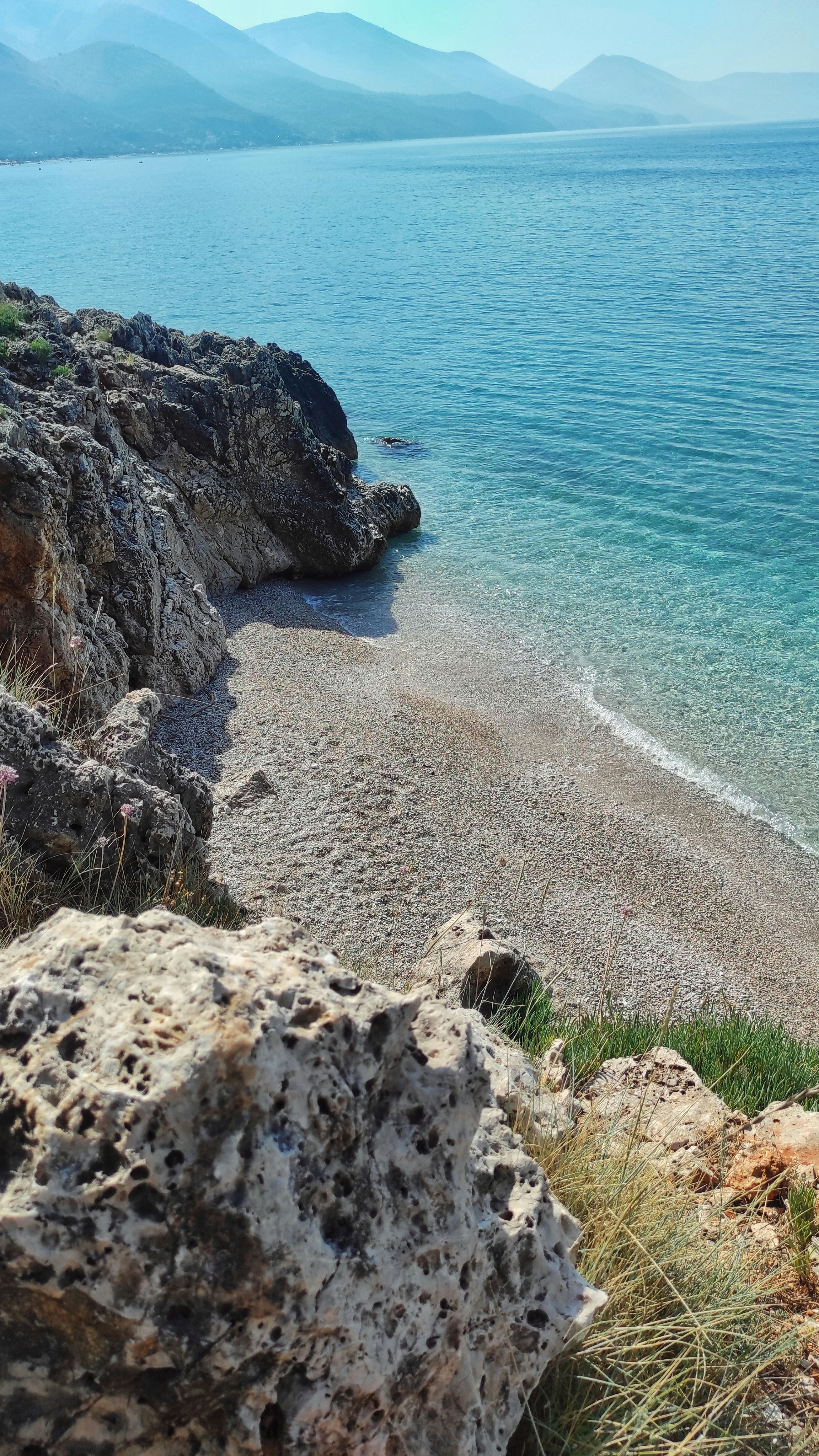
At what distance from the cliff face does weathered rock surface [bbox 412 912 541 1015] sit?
146 inches

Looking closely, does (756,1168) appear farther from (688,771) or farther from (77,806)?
(688,771)

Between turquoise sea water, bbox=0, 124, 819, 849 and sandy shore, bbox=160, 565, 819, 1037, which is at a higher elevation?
turquoise sea water, bbox=0, 124, 819, 849

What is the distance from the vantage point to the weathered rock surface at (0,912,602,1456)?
2.03 metres

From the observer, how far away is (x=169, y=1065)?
2.12 meters

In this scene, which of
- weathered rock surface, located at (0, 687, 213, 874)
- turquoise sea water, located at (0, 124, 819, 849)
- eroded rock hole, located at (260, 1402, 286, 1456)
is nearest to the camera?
eroded rock hole, located at (260, 1402, 286, 1456)

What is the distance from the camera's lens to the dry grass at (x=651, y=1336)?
9.14ft

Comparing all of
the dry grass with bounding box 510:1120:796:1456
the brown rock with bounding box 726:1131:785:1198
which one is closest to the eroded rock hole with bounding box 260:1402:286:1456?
the dry grass with bounding box 510:1120:796:1456

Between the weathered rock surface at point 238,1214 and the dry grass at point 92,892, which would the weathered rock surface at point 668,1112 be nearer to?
the weathered rock surface at point 238,1214

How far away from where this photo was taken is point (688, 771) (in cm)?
1248

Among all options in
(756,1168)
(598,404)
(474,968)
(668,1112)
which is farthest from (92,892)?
(598,404)

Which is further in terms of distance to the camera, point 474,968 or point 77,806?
point 474,968

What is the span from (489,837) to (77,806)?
5.80 metres

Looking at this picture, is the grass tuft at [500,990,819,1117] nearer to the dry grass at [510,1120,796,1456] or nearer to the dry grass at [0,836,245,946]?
the dry grass at [510,1120,796,1456]

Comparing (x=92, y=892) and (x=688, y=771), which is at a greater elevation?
(x=92, y=892)
